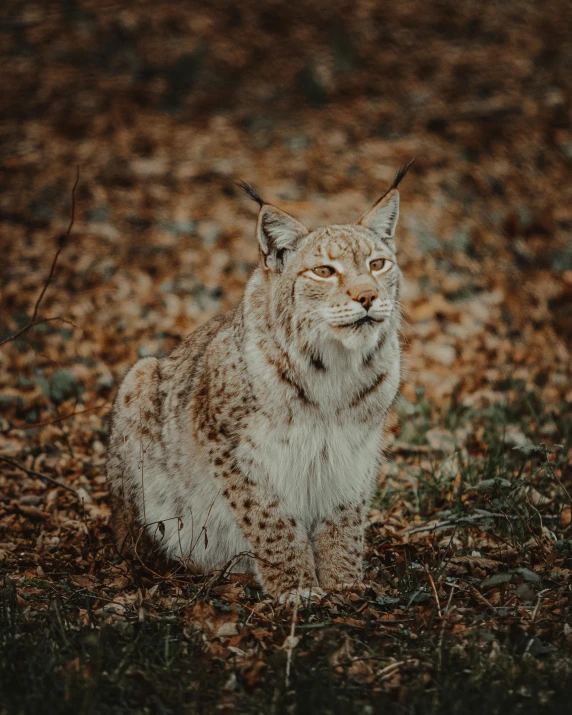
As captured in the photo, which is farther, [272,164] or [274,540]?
[272,164]

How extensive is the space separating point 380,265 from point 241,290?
4.28 metres

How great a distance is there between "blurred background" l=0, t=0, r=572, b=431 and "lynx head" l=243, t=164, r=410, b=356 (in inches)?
108

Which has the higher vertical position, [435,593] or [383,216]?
[383,216]

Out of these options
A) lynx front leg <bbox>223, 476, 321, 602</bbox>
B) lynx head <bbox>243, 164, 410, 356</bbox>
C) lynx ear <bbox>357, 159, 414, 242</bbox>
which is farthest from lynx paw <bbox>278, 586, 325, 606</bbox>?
lynx ear <bbox>357, 159, 414, 242</bbox>

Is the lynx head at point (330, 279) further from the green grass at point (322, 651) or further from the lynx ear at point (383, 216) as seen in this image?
the green grass at point (322, 651)

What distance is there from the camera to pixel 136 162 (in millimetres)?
9992

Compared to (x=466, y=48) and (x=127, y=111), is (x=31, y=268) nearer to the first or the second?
(x=127, y=111)

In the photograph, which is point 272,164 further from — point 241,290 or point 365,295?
point 365,295

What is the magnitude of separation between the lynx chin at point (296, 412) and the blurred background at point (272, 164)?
2.66 meters

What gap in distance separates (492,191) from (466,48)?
3211mm

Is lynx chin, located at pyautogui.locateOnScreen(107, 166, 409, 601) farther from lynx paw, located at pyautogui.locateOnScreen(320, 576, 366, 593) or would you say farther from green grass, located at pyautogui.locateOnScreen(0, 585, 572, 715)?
green grass, located at pyautogui.locateOnScreen(0, 585, 572, 715)

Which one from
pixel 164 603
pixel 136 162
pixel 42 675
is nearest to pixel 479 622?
pixel 164 603

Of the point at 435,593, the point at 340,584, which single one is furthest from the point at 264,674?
the point at 340,584

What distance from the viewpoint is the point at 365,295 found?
3.74m
